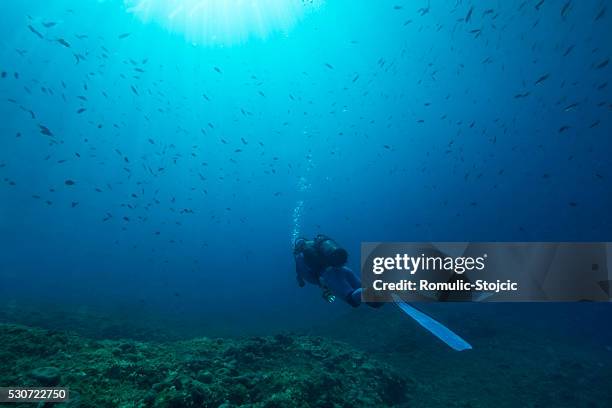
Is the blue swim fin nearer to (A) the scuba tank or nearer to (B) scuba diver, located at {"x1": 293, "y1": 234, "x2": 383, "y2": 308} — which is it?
(B) scuba diver, located at {"x1": 293, "y1": 234, "x2": 383, "y2": 308}

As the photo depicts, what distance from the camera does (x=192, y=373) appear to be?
470 centimetres

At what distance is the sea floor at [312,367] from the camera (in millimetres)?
4152

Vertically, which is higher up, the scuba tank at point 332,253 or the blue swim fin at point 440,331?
the scuba tank at point 332,253

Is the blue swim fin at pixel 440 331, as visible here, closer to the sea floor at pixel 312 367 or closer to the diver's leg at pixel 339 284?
the diver's leg at pixel 339 284

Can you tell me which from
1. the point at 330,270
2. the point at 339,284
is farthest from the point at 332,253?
the point at 339,284

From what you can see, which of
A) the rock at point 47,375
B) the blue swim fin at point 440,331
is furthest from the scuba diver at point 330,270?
the rock at point 47,375

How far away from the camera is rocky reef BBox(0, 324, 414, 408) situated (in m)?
3.91

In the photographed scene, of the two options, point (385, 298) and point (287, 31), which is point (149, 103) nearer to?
point (287, 31)

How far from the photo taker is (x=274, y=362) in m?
6.17

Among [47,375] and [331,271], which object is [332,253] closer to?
[331,271]

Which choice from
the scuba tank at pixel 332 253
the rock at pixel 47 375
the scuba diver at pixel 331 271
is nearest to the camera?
the rock at pixel 47 375

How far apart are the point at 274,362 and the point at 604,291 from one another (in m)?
19.3

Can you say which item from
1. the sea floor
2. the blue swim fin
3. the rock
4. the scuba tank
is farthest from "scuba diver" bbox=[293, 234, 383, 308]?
the rock

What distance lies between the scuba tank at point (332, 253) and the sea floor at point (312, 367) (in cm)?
187
